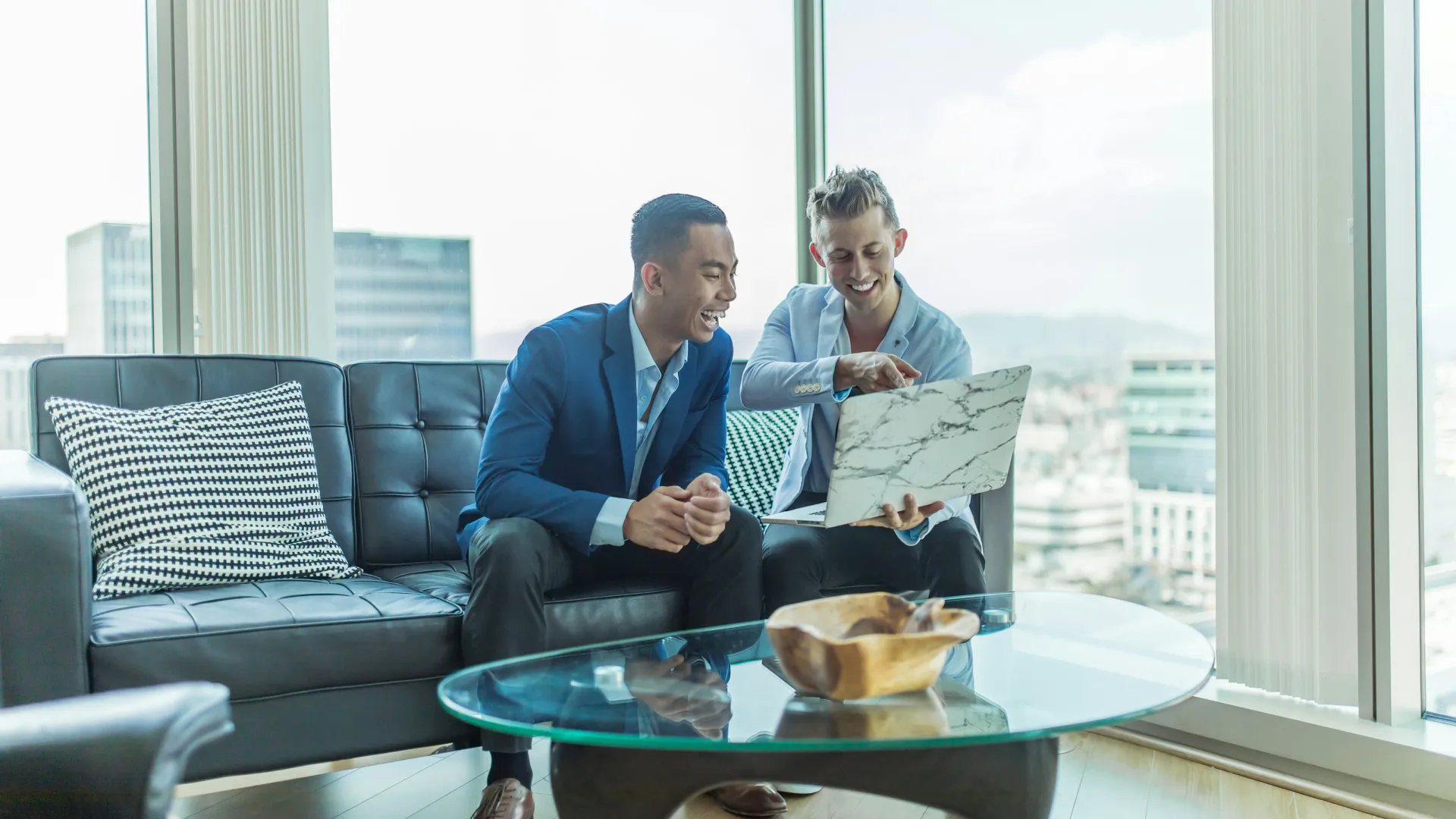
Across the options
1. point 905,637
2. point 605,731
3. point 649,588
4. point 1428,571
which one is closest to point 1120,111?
point 1428,571

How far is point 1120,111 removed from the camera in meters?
2.55

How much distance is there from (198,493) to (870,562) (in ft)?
4.20

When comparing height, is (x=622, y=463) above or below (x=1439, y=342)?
below

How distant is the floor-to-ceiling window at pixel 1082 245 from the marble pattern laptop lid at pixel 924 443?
888 millimetres

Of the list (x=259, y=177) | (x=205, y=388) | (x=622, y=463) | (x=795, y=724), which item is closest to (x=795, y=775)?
(x=795, y=724)

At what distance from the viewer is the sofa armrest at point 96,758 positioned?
58 cm

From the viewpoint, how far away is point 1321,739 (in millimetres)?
2012

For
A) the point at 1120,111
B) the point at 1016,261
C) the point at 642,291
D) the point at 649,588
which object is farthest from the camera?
the point at 1016,261

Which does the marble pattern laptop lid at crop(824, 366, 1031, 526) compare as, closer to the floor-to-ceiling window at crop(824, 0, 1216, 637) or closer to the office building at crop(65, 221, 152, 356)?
the floor-to-ceiling window at crop(824, 0, 1216, 637)

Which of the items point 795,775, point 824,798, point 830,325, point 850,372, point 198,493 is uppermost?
point 830,325

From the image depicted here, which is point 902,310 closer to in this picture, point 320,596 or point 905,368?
point 905,368

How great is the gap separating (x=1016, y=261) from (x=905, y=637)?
1.93 meters

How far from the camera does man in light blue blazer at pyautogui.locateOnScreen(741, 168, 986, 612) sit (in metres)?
2.05

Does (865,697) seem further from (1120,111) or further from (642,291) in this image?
(1120,111)
